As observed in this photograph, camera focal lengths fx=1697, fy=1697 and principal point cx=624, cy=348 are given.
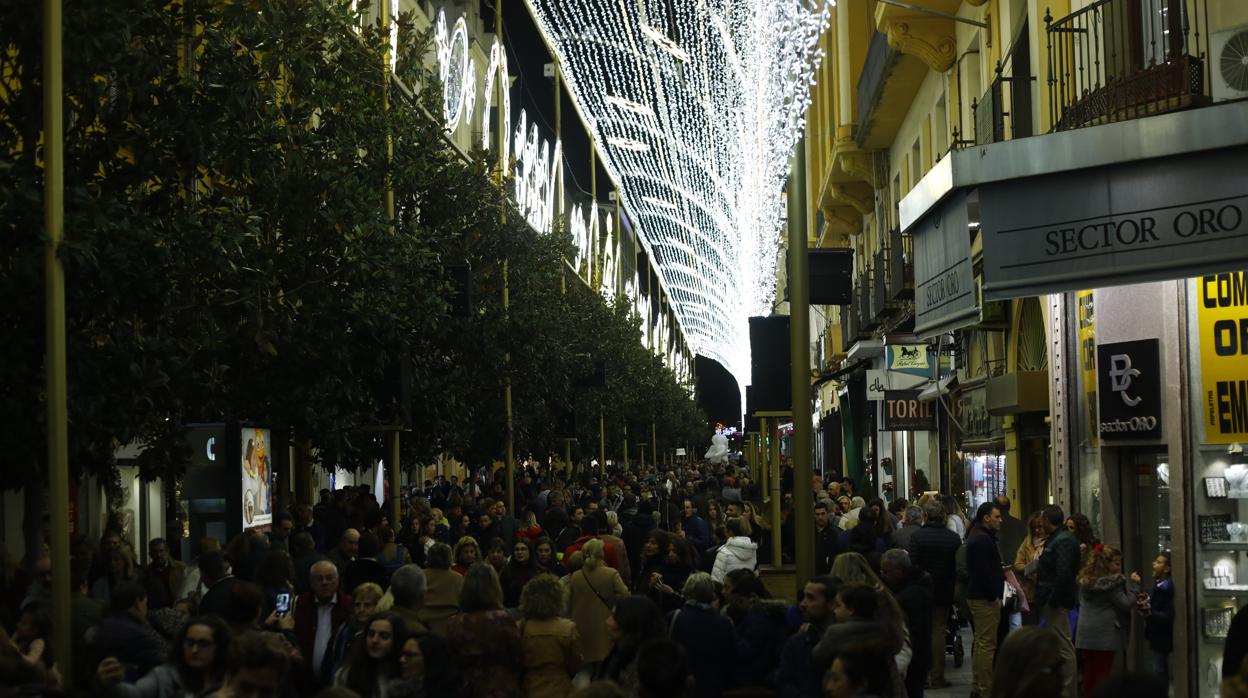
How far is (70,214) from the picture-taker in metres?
11.8

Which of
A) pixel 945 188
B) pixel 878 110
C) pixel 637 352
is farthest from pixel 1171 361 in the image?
pixel 637 352

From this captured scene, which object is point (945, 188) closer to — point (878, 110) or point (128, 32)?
point (128, 32)

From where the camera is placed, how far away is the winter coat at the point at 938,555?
1512 cm

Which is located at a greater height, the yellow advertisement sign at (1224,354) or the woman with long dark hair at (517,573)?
the yellow advertisement sign at (1224,354)

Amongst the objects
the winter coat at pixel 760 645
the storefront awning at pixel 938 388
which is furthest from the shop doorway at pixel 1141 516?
the storefront awning at pixel 938 388

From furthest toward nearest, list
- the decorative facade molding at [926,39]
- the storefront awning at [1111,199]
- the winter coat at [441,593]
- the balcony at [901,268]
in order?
the balcony at [901,268] → the decorative facade molding at [926,39] → the storefront awning at [1111,199] → the winter coat at [441,593]

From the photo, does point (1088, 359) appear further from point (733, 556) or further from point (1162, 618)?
point (733, 556)

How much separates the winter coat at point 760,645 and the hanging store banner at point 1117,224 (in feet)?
13.3

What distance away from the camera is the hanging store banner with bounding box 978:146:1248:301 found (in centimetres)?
1172

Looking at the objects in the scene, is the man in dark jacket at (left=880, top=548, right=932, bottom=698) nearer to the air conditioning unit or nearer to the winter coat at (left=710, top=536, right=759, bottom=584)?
the winter coat at (left=710, top=536, right=759, bottom=584)

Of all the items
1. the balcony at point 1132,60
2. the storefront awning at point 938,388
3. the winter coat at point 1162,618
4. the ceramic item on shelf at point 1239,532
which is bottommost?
the winter coat at point 1162,618

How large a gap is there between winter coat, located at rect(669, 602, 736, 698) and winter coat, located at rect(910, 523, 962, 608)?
18.1ft

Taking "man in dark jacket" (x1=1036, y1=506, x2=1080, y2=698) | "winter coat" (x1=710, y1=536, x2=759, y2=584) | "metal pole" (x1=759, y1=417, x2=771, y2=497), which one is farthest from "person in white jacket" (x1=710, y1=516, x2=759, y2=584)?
"metal pole" (x1=759, y1=417, x2=771, y2=497)

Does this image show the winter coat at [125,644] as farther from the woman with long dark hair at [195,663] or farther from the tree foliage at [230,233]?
the tree foliage at [230,233]
